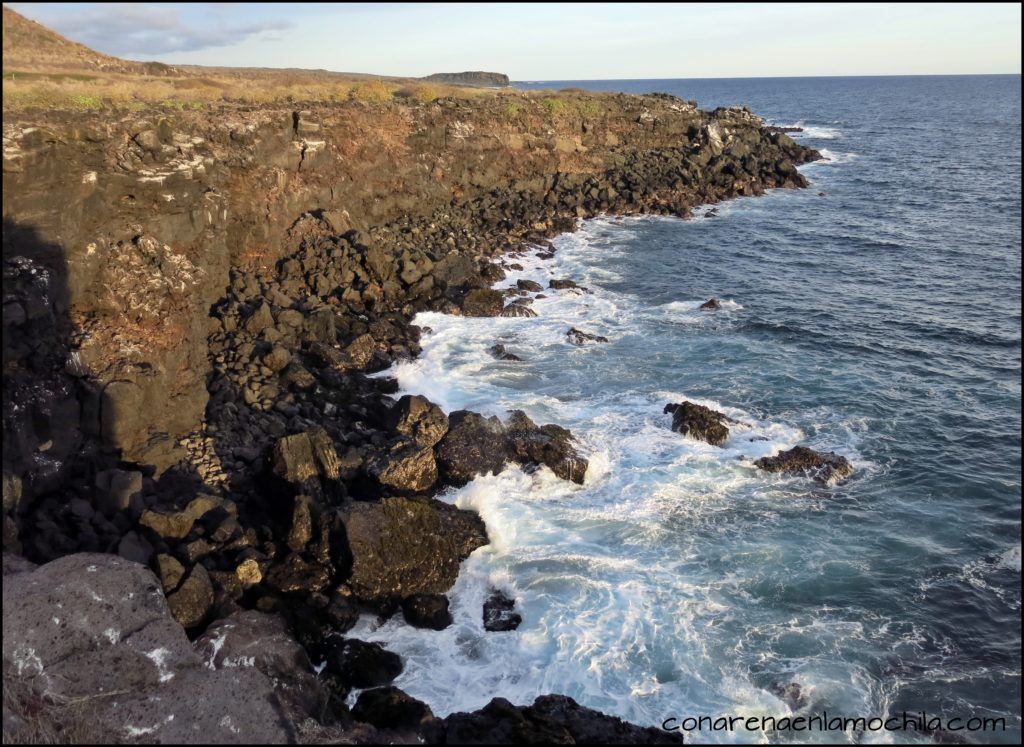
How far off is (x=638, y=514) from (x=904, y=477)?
8.46 metres

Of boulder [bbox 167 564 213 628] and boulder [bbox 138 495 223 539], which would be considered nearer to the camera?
boulder [bbox 167 564 213 628]

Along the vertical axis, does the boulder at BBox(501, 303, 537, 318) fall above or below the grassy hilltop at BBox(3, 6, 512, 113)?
below

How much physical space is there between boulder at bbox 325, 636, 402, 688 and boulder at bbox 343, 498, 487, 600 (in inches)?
65.6

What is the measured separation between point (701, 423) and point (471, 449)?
7.69m

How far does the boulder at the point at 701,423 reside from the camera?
21953 millimetres

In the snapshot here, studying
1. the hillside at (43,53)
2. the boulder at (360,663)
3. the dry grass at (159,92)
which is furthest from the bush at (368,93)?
the boulder at (360,663)

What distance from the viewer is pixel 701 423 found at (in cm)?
2216

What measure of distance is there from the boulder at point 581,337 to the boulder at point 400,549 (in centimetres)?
1430

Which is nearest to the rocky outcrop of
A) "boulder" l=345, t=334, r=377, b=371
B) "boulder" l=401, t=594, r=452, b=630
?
"boulder" l=401, t=594, r=452, b=630

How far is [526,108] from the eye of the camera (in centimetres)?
5541

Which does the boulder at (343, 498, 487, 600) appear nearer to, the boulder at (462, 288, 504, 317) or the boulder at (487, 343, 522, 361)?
the boulder at (487, 343, 522, 361)

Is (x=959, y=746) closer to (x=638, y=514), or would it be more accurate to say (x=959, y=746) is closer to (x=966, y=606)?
(x=966, y=606)

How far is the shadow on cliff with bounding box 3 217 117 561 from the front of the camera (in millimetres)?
14633

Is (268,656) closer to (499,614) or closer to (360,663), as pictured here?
(360,663)
